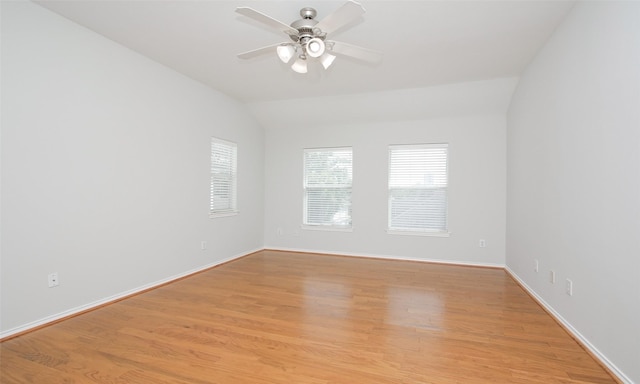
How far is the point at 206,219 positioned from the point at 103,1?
2798 mm

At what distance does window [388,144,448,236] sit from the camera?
16.0 ft

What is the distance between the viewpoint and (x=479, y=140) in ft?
15.2

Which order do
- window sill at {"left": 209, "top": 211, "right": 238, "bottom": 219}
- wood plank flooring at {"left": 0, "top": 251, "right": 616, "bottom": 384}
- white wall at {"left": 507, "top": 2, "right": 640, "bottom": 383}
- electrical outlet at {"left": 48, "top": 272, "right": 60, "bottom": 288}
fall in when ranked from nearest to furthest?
white wall at {"left": 507, "top": 2, "right": 640, "bottom": 383} → wood plank flooring at {"left": 0, "top": 251, "right": 616, "bottom": 384} → electrical outlet at {"left": 48, "top": 272, "right": 60, "bottom": 288} → window sill at {"left": 209, "top": 211, "right": 238, "bottom": 219}

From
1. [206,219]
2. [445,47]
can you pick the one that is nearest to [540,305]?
[445,47]

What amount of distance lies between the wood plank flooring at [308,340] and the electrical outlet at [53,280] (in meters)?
0.35

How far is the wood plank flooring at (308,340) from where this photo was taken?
1841mm

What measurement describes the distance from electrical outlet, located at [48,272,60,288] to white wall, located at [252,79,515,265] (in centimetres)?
351

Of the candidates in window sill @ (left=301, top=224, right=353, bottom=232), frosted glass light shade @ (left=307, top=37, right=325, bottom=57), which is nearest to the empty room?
frosted glass light shade @ (left=307, top=37, right=325, bottom=57)

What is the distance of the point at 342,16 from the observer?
195 centimetres

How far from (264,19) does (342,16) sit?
528mm

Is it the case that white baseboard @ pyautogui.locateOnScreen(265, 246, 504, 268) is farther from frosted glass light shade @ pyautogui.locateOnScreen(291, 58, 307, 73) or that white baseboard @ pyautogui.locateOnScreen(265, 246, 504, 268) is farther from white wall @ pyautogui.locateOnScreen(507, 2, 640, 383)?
frosted glass light shade @ pyautogui.locateOnScreen(291, 58, 307, 73)

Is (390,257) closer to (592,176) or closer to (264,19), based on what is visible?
(592,176)

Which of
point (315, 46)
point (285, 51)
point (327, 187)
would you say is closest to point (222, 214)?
point (327, 187)

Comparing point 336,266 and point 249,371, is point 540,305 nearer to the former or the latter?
point 336,266
